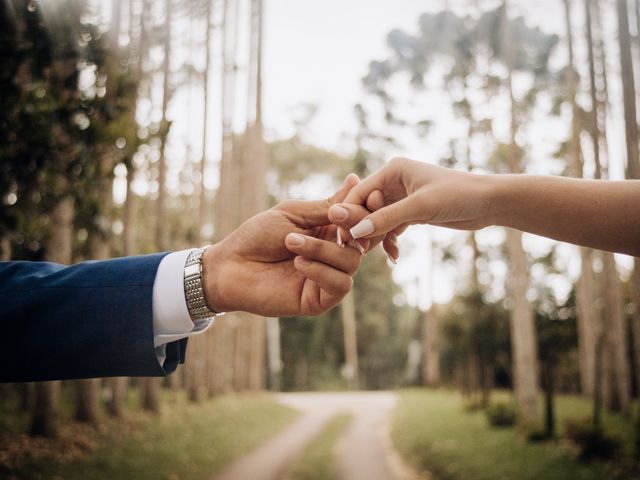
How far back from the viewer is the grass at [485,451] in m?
8.18

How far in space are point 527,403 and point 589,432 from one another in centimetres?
383

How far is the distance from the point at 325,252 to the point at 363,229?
205 mm

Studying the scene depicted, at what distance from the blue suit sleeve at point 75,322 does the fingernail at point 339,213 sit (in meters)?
0.81

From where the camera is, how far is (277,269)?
2.27 metres

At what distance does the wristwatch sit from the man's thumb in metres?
0.69

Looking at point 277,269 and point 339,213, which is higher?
point 339,213

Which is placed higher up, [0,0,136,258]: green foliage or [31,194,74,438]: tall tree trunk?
[0,0,136,258]: green foliage

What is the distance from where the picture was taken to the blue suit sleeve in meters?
1.60

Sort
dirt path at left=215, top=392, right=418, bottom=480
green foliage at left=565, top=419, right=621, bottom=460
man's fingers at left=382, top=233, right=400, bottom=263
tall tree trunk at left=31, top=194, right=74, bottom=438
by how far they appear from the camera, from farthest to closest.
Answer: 1. dirt path at left=215, top=392, right=418, bottom=480
2. green foliage at left=565, top=419, right=621, bottom=460
3. tall tree trunk at left=31, top=194, right=74, bottom=438
4. man's fingers at left=382, top=233, right=400, bottom=263

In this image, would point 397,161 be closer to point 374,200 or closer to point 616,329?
point 374,200

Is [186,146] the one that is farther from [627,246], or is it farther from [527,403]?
[627,246]

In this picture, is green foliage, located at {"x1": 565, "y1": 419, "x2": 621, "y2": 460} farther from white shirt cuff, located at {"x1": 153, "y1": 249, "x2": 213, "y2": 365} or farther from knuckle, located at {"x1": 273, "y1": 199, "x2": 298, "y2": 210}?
white shirt cuff, located at {"x1": 153, "y1": 249, "x2": 213, "y2": 365}

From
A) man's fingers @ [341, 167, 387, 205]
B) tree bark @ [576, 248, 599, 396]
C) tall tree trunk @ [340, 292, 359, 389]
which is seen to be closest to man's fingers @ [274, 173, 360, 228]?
man's fingers @ [341, 167, 387, 205]

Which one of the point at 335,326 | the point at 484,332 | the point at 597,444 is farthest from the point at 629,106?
the point at 335,326
